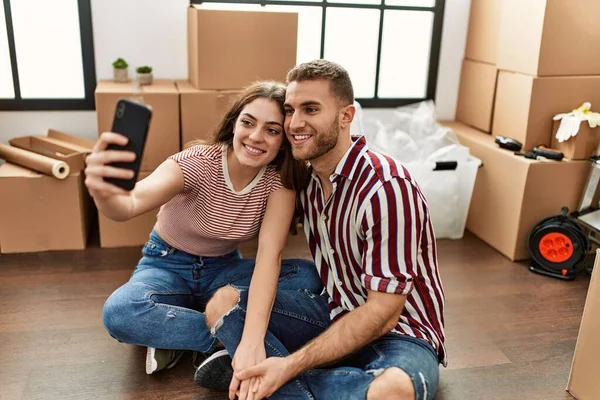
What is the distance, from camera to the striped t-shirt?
167cm

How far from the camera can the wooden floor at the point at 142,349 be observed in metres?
1.73

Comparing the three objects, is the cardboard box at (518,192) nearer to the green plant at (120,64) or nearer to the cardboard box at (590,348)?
the cardboard box at (590,348)

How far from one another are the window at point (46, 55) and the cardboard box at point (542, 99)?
2031mm

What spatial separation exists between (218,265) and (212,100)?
0.96 metres

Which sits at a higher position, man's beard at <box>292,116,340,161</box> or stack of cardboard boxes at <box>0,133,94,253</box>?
man's beard at <box>292,116,340,161</box>

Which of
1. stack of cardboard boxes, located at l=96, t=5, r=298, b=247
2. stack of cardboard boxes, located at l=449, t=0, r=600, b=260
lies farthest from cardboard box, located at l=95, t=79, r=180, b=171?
stack of cardboard boxes, located at l=449, t=0, r=600, b=260

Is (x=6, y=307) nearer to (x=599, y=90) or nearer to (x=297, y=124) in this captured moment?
(x=297, y=124)

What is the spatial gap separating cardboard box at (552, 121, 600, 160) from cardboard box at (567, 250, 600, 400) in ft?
3.45

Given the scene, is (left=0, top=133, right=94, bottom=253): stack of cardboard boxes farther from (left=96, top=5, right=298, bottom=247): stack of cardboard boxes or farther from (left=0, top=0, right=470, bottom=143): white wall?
(left=0, top=0, right=470, bottom=143): white wall

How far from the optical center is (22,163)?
2.52 meters

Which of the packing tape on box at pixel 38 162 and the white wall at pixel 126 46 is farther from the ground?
the white wall at pixel 126 46

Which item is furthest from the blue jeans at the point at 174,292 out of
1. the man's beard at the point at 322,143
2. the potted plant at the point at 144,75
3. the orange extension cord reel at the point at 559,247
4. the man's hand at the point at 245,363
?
the orange extension cord reel at the point at 559,247

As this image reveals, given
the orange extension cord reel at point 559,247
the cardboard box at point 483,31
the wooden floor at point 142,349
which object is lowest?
the wooden floor at point 142,349

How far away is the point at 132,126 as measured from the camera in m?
1.16
